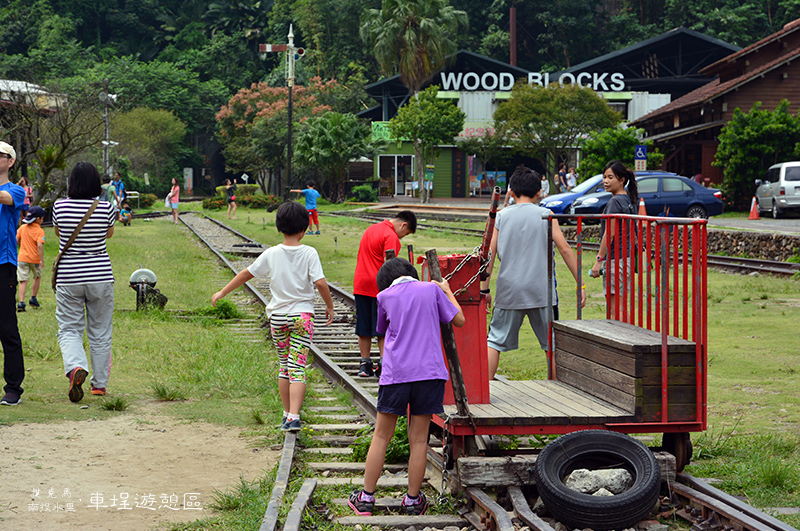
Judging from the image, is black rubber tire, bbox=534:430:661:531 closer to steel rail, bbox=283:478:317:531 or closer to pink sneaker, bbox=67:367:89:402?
A: steel rail, bbox=283:478:317:531

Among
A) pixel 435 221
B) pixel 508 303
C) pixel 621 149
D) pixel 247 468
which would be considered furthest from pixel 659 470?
pixel 435 221

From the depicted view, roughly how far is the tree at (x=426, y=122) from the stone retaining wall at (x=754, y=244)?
29193 mm

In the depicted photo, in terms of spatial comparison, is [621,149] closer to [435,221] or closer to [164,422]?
[435,221]

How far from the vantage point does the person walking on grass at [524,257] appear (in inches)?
246

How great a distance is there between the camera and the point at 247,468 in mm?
5734

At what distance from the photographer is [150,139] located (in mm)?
64312

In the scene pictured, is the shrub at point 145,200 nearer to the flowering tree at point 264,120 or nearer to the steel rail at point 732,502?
the flowering tree at point 264,120

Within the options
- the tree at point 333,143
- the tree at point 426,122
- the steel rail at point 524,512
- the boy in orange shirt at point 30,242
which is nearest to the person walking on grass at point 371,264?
the steel rail at point 524,512

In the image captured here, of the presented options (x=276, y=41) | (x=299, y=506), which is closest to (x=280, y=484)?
(x=299, y=506)

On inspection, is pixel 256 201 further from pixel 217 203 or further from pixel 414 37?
pixel 414 37

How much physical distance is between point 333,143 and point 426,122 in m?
5.73

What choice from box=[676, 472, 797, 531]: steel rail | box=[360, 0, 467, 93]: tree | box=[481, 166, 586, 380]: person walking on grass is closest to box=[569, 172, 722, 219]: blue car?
box=[481, 166, 586, 380]: person walking on grass

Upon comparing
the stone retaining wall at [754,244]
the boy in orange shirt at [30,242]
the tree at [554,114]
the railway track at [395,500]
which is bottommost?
the railway track at [395,500]

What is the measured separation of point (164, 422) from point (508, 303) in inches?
118
